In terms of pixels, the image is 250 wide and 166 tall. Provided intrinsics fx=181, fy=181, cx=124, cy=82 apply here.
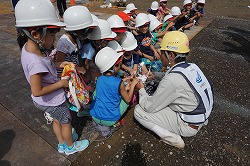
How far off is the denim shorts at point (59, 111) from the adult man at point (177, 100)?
1046mm

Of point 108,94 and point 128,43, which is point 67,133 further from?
point 128,43

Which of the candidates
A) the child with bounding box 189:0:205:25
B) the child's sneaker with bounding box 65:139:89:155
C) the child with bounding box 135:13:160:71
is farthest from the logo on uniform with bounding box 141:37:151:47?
the child with bounding box 189:0:205:25

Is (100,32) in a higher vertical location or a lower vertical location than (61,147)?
higher

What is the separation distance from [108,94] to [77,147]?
812mm

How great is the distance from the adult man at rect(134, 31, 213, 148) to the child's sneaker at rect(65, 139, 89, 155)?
0.85 meters

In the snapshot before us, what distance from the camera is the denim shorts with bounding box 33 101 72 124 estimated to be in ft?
6.70

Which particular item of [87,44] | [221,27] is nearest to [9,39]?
[87,44]

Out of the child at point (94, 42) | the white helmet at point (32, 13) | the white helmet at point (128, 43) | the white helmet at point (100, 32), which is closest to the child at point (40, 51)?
the white helmet at point (32, 13)

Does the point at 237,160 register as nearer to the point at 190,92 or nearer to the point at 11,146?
the point at 190,92

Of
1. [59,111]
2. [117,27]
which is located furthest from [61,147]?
[117,27]

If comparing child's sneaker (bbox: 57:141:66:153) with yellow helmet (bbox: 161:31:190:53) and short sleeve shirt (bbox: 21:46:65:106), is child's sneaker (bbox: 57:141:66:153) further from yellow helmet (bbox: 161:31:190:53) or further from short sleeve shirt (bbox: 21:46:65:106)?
yellow helmet (bbox: 161:31:190:53)

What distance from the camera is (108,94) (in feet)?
8.06

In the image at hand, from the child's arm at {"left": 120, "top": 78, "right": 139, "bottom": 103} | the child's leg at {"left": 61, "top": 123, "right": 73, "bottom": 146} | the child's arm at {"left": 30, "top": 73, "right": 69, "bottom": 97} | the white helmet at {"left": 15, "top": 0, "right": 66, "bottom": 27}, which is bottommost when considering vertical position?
the child's leg at {"left": 61, "top": 123, "right": 73, "bottom": 146}

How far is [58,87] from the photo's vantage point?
191 centimetres
